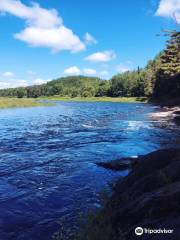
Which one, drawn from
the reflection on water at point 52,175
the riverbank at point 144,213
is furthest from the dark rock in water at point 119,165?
the riverbank at point 144,213

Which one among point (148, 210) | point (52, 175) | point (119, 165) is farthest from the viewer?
point (119, 165)

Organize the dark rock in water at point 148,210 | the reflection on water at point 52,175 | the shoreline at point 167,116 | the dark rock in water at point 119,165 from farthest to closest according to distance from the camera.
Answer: the shoreline at point 167,116
the dark rock in water at point 119,165
the reflection on water at point 52,175
the dark rock in water at point 148,210

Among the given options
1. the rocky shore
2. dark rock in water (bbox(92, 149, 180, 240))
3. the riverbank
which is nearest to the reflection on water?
the riverbank

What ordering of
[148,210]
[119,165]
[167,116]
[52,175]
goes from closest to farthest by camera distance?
[148,210], [52,175], [119,165], [167,116]

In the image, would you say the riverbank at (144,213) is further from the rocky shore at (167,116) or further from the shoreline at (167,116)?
the shoreline at (167,116)

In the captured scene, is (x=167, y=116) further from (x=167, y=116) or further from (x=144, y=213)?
(x=144, y=213)

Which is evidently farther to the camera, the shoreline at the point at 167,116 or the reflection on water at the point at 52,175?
the shoreline at the point at 167,116

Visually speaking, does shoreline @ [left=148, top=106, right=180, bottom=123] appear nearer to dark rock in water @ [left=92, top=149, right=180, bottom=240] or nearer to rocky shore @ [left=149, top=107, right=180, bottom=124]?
rocky shore @ [left=149, top=107, right=180, bottom=124]

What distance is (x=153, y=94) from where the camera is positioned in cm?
12219

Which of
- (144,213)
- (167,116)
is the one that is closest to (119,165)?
(144,213)

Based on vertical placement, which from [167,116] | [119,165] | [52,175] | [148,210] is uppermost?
[148,210]

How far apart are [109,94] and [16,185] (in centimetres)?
18132

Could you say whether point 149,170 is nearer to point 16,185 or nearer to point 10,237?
point 10,237

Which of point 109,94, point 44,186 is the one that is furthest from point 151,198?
point 109,94
